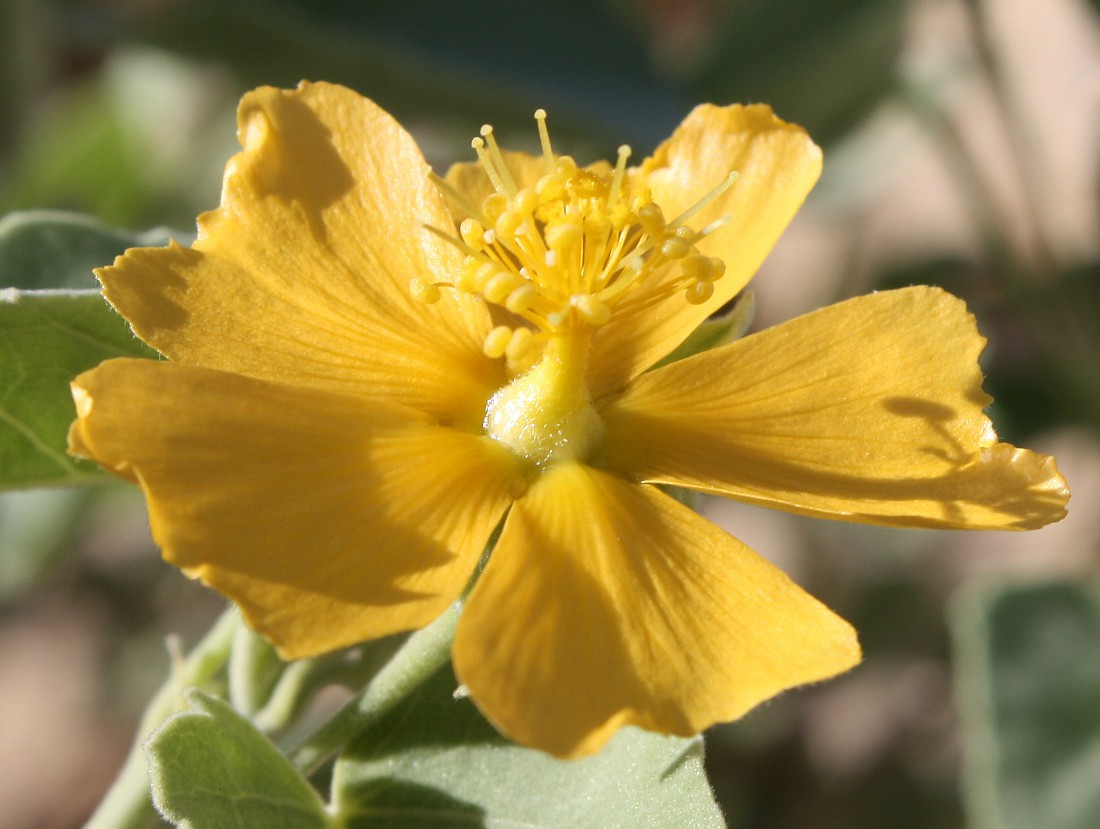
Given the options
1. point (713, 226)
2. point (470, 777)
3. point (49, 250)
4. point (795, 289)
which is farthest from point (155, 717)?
point (795, 289)

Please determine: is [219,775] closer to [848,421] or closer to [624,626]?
[624,626]

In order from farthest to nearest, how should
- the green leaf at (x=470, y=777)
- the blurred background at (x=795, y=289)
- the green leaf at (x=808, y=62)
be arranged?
the green leaf at (x=808, y=62) < the blurred background at (x=795, y=289) < the green leaf at (x=470, y=777)

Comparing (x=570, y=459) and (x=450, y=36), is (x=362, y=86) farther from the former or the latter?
(x=570, y=459)

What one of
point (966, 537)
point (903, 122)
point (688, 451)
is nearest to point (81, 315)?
point (688, 451)

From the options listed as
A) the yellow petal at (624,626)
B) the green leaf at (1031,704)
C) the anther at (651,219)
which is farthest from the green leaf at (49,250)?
the green leaf at (1031,704)

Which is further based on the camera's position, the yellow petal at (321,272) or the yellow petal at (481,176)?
the yellow petal at (481,176)

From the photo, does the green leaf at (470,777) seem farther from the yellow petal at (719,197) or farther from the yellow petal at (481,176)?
the yellow petal at (481,176)
